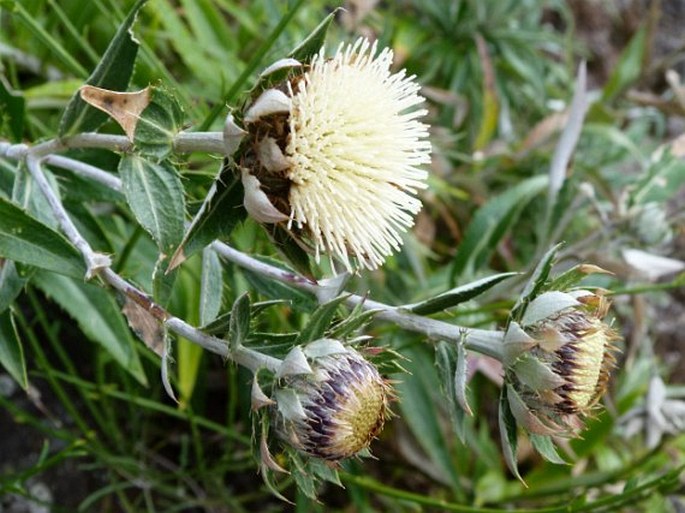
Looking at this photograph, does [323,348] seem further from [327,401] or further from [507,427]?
[507,427]

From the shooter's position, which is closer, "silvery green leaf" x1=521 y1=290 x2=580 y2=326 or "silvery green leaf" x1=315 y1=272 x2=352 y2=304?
"silvery green leaf" x1=521 y1=290 x2=580 y2=326

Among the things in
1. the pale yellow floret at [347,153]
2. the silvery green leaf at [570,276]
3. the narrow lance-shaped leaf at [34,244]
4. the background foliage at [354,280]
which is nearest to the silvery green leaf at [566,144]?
the background foliage at [354,280]

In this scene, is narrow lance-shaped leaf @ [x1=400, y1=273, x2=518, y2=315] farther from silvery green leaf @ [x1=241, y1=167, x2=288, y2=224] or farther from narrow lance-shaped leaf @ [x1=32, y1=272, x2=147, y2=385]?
narrow lance-shaped leaf @ [x1=32, y1=272, x2=147, y2=385]

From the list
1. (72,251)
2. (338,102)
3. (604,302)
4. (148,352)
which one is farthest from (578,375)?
(148,352)

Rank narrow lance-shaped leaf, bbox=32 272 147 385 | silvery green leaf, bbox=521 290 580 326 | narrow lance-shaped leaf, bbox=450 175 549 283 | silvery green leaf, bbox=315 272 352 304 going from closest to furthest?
silvery green leaf, bbox=521 290 580 326
silvery green leaf, bbox=315 272 352 304
narrow lance-shaped leaf, bbox=32 272 147 385
narrow lance-shaped leaf, bbox=450 175 549 283

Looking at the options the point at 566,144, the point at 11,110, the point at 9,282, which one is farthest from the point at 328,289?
the point at 566,144

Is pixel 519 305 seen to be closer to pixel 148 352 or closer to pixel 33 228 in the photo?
pixel 33 228

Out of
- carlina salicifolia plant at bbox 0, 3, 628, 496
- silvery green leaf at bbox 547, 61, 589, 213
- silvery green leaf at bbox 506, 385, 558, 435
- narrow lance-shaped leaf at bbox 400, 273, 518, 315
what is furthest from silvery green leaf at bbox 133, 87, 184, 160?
silvery green leaf at bbox 547, 61, 589, 213
